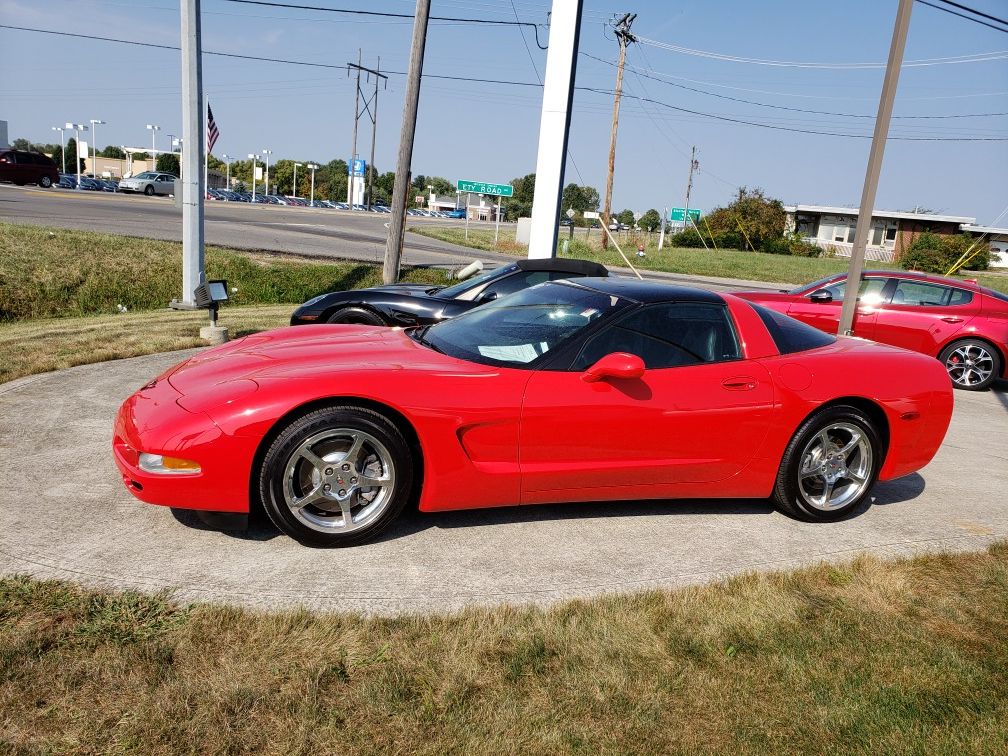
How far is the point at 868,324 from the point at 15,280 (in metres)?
11.8

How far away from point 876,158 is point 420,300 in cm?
585

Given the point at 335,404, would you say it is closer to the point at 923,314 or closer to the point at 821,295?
the point at 821,295

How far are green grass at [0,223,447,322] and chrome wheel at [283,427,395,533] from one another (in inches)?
370

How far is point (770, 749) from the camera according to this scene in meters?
2.50

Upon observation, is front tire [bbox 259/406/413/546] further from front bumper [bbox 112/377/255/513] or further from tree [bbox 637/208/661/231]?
tree [bbox 637/208/661/231]

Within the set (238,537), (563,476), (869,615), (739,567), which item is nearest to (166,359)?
(238,537)

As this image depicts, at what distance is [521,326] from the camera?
4457 millimetres

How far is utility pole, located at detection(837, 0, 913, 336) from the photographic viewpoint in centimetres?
908

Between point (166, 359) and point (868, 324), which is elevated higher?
point (868, 324)

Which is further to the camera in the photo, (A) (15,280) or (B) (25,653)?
(A) (15,280)

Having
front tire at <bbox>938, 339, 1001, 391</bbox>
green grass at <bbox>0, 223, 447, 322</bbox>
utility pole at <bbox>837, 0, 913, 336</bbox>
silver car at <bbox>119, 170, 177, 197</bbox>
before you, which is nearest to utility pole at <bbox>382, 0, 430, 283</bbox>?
green grass at <bbox>0, 223, 447, 322</bbox>

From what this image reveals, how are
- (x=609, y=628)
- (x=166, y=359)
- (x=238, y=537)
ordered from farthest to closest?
(x=166, y=359) < (x=238, y=537) < (x=609, y=628)

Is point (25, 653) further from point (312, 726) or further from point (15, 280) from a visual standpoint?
point (15, 280)

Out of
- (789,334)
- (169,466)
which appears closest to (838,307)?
(789,334)
